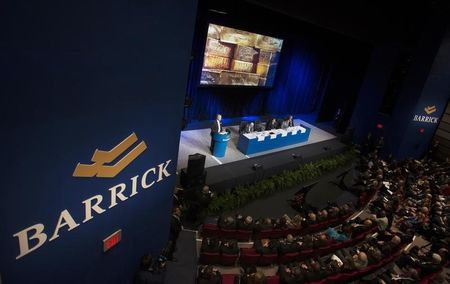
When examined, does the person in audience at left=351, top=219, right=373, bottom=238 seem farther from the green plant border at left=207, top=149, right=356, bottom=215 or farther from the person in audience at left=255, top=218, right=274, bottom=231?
the green plant border at left=207, top=149, right=356, bottom=215

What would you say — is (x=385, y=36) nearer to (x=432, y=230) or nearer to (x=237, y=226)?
(x=432, y=230)

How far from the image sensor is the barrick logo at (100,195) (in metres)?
3.34

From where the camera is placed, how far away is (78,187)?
3.70 m

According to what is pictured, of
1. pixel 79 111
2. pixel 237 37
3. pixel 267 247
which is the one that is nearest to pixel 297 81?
pixel 237 37

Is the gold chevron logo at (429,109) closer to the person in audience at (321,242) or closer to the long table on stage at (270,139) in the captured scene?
the long table on stage at (270,139)

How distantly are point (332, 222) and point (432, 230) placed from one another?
3.27m

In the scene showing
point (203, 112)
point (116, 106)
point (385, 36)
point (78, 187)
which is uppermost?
point (385, 36)

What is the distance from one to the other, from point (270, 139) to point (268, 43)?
16.1ft

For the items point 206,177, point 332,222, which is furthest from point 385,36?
point 206,177

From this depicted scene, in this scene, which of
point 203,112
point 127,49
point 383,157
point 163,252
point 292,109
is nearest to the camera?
point 127,49

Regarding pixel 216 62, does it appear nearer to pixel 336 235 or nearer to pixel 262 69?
pixel 262 69

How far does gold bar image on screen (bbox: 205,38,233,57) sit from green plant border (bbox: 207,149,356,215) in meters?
5.43

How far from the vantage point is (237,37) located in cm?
1234

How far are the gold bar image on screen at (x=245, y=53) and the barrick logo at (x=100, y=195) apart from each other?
8.80 meters
